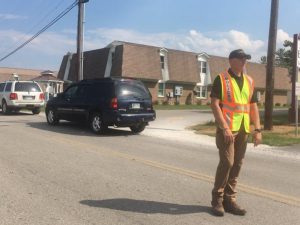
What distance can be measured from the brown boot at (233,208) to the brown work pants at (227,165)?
5 cm

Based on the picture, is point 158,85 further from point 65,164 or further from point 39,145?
point 65,164

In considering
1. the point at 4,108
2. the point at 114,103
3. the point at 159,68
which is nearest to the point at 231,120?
the point at 114,103

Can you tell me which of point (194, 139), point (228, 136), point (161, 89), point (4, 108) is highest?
point (161, 89)

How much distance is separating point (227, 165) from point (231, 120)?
Answer: 1.76 ft

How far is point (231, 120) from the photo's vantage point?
5727 millimetres

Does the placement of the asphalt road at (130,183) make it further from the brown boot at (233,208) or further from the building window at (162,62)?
the building window at (162,62)

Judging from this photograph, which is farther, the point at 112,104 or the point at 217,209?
the point at 112,104

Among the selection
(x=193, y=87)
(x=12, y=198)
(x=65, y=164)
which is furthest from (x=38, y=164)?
(x=193, y=87)

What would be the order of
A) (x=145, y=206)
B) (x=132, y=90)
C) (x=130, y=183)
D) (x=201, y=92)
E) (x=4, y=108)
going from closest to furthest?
(x=145, y=206), (x=130, y=183), (x=132, y=90), (x=4, y=108), (x=201, y=92)

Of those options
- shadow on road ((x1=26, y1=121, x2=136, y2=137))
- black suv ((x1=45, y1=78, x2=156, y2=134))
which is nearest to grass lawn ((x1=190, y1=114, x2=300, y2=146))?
black suv ((x1=45, y1=78, x2=156, y2=134))

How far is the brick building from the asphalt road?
28775mm

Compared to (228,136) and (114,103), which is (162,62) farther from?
(228,136)

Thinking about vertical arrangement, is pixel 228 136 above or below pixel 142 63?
below

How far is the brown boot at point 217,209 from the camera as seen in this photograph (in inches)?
225
